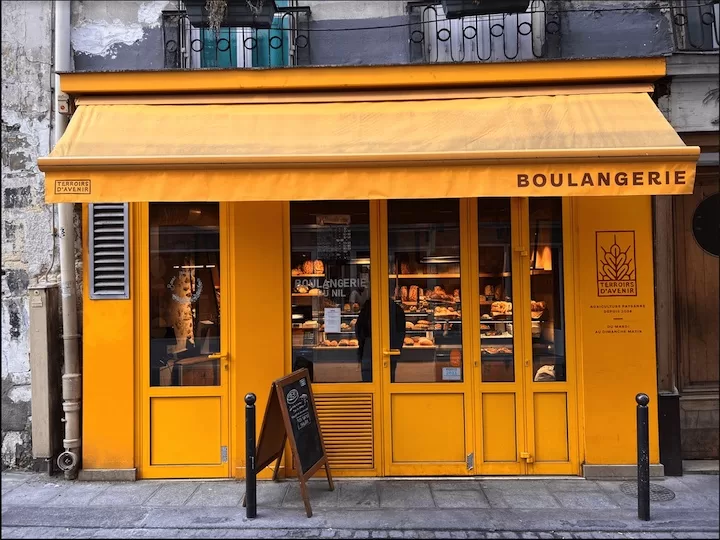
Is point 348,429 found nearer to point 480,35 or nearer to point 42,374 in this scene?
point 42,374

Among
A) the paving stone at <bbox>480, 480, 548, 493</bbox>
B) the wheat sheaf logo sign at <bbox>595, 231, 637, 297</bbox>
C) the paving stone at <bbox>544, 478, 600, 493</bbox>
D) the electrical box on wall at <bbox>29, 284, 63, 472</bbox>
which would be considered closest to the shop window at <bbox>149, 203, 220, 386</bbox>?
the electrical box on wall at <bbox>29, 284, 63, 472</bbox>

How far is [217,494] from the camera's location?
17.6 feet

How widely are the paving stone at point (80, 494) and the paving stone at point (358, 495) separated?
2.36 metres

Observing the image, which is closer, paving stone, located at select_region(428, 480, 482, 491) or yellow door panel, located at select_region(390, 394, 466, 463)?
paving stone, located at select_region(428, 480, 482, 491)

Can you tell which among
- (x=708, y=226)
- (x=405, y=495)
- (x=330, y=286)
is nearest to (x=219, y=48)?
(x=330, y=286)

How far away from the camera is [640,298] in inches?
223

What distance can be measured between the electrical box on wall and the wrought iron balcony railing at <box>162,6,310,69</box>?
9.48 feet

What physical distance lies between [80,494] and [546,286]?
5.17 m

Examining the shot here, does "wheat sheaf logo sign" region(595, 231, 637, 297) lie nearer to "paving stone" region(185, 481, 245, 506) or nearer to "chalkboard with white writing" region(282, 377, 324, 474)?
"chalkboard with white writing" region(282, 377, 324, 474)

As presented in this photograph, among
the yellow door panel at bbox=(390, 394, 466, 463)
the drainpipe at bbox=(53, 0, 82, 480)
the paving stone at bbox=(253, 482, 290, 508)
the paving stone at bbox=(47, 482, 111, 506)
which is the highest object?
the drainpipe at bbox=(53, 0, 82, 480)

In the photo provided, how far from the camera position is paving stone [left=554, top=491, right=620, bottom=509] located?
16.4ft

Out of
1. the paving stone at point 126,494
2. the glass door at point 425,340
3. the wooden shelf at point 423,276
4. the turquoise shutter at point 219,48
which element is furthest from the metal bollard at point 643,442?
the turquoise shutter at point 219,48

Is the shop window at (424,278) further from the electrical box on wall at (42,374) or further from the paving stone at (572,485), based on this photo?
the electrical box on wall at (42,374)

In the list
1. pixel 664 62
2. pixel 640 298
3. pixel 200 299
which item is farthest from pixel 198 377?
pixel 664 62
